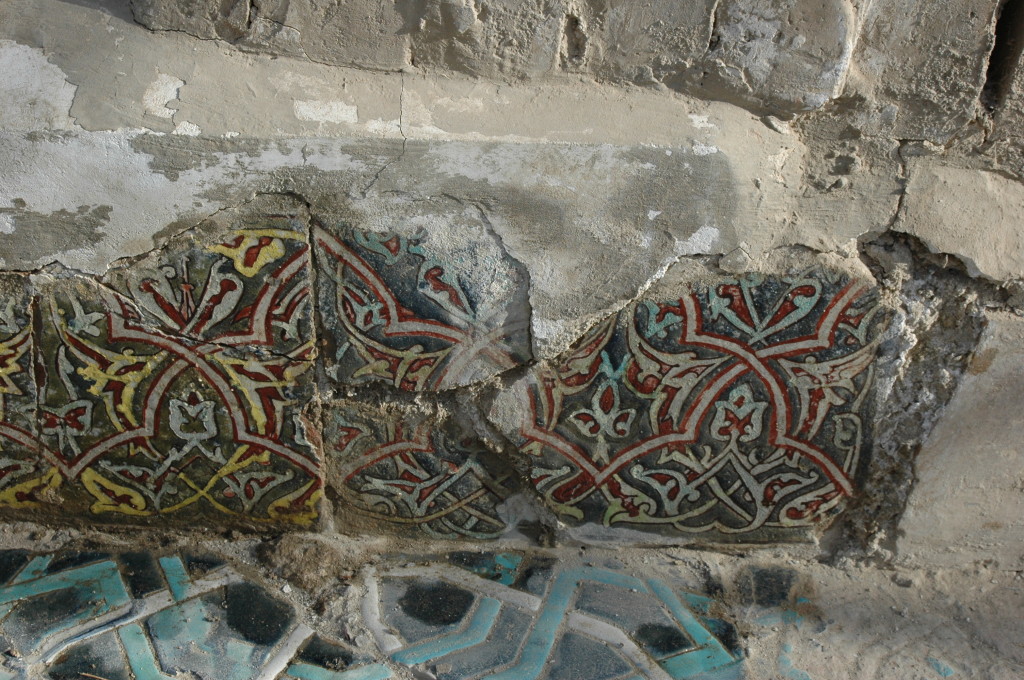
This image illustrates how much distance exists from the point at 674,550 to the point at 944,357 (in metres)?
0.71

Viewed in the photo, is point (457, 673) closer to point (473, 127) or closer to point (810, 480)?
point (810, 480)

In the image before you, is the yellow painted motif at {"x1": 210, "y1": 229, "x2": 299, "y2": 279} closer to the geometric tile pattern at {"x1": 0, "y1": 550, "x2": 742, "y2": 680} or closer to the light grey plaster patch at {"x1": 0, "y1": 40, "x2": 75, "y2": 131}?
the light grey plaster patch at {"x1": 0, "y1": 40, "x2": 75, "y2": 131}

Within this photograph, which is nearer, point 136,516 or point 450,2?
point 450,2

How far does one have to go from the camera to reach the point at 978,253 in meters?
1.85

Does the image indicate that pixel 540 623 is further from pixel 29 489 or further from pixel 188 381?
pixel 29 489

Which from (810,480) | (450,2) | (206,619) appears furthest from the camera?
(810,480)

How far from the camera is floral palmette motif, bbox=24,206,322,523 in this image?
1.77 metres

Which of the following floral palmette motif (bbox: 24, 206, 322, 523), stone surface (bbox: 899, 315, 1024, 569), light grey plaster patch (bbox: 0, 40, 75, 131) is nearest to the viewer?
light grey plaster patch (bbox: 0, 40, 75, 131)

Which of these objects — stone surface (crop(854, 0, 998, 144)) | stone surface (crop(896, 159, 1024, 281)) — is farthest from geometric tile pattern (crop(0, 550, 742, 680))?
stone surface (crop(854, 0, 998, 144))

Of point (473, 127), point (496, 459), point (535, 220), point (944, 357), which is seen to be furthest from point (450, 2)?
point (944, 357)

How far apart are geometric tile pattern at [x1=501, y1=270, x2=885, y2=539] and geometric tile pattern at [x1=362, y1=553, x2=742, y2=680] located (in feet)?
0.54

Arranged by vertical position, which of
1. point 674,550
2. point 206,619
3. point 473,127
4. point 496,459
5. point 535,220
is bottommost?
point 206,619

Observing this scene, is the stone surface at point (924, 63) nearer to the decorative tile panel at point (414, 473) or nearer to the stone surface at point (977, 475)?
the stone surface at point (977, 475)

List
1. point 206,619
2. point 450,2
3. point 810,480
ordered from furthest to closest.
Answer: point 810,480 < point 206,619 < point 450,2
